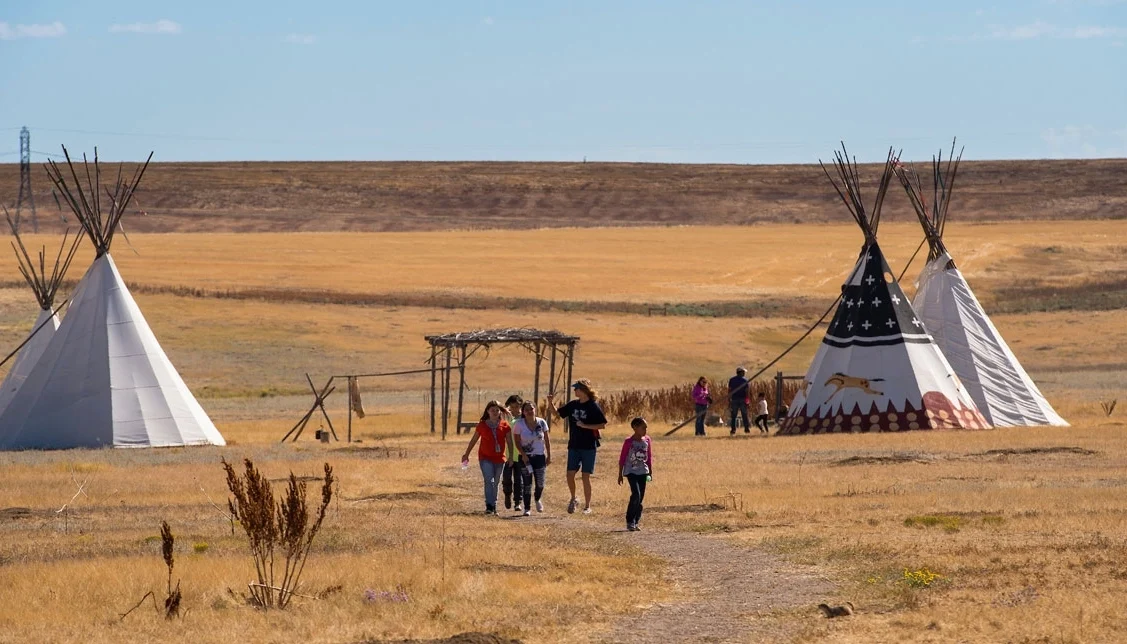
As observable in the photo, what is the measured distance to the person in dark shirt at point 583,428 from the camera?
1750 cm

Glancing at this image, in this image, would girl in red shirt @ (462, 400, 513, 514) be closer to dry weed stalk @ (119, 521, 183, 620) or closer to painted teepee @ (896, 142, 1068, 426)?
dry weed stalk @ (119, 521, 183, 620)

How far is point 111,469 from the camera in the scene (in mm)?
24062

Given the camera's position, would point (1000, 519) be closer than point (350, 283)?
Yes

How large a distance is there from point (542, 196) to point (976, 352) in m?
92.4

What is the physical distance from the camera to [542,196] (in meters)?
123

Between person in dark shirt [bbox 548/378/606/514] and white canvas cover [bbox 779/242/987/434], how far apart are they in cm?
1314

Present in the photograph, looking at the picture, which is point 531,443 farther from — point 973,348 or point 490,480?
point 973,348

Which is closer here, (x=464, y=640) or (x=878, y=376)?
(x=464, y=640)

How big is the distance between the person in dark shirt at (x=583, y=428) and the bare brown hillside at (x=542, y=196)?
3580 inches

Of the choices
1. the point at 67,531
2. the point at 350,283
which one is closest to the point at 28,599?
the point at 67,531

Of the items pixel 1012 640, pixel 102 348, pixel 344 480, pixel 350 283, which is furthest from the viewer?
pixel 350 283

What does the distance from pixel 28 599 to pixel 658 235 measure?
88.0 meters

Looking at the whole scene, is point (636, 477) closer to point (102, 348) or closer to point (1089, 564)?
point (1089, 564)

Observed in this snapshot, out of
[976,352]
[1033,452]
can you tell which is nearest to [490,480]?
[1033,452]
